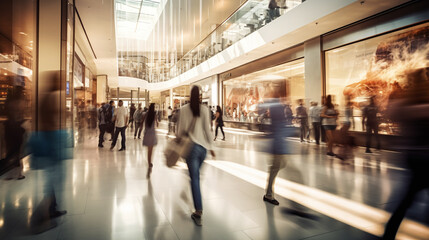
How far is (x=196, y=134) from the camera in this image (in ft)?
9.77

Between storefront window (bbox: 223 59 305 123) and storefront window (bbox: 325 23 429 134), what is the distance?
7.16ft

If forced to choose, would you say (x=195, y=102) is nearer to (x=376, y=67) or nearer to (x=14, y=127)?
(x=14, y=127)

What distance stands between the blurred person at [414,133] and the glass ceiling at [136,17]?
13.7 m

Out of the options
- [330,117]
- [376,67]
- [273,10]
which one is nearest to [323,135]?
[376,67]

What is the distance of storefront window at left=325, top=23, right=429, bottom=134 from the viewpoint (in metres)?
7.52

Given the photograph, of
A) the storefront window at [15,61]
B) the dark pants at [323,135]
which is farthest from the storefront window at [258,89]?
the storefront window at [15,61]

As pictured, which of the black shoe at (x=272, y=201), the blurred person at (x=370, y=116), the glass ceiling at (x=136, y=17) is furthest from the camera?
the glass ceiling at (x=136, y=17)

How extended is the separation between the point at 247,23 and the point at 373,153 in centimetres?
939

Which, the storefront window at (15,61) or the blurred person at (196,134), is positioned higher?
the storefront window at (15,61)

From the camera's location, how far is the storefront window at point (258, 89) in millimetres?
12594

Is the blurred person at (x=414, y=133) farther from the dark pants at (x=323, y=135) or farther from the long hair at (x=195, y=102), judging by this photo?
the dark pants at (x=323, y=135)

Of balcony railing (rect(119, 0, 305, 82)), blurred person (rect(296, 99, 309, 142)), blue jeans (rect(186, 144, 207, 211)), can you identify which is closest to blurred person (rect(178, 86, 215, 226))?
blue jeans (rect(186, 144, 207, 211))

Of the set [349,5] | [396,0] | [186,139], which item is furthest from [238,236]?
[396,0]

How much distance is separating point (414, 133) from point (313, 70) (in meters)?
9.26
